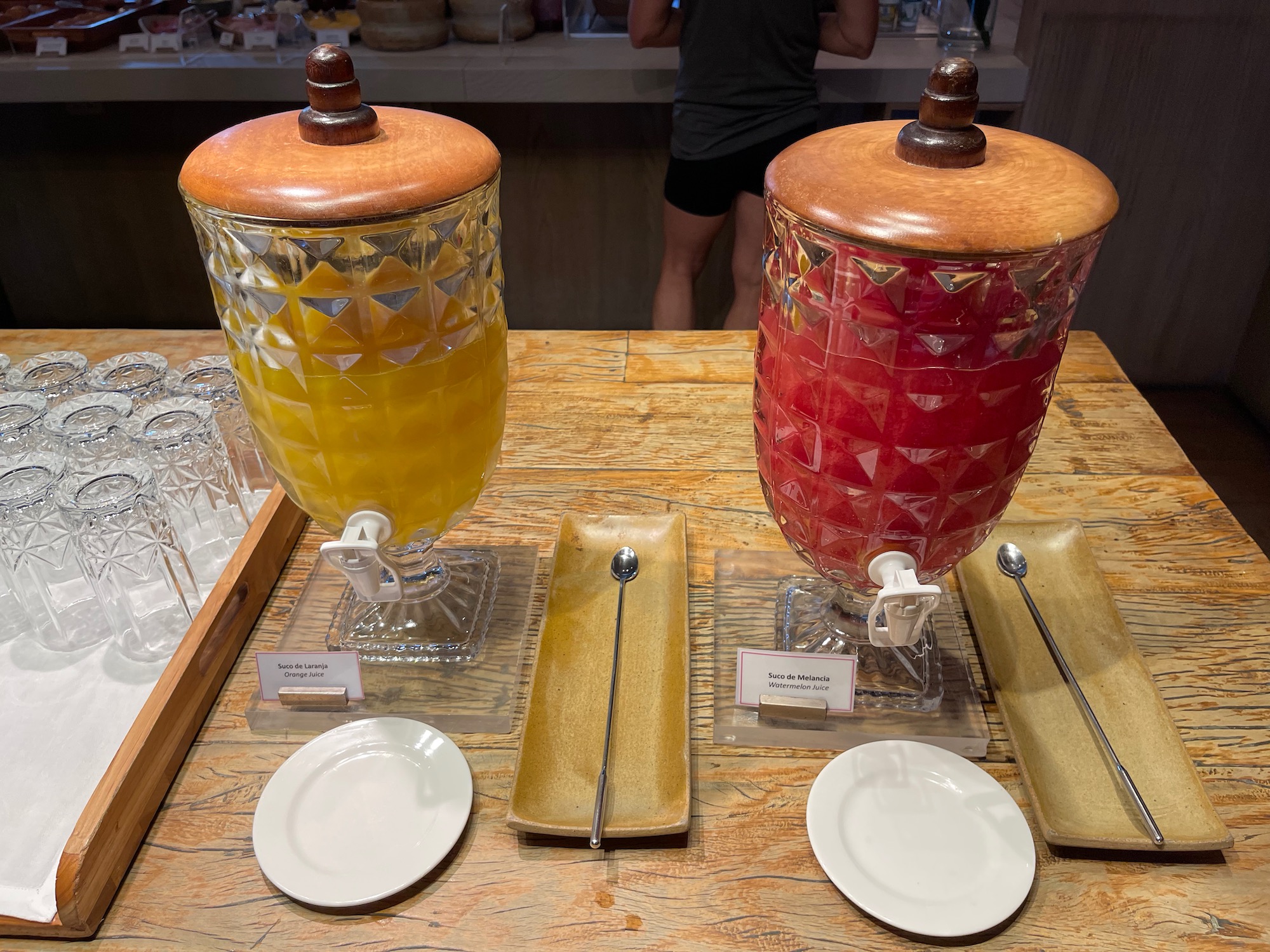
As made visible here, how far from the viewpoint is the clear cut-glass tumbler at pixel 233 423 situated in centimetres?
100

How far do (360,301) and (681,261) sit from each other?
1.50m

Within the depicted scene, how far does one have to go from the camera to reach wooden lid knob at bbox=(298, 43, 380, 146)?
2.06 feet

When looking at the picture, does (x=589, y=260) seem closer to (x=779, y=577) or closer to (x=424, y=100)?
(x=424, y=100)

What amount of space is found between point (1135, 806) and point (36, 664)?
0.93 m

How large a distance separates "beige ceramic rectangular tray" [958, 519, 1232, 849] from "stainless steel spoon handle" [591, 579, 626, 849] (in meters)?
0.32

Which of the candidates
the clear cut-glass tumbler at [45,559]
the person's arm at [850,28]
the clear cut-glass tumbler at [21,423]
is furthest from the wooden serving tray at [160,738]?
the person's arm at [850,28]

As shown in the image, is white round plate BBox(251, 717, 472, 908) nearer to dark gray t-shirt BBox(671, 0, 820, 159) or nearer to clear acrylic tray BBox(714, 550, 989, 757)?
clear acrylic tray BBox(714, 550, 989, 757)

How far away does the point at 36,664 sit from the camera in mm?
819

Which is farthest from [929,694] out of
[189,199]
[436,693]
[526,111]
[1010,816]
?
[526,111]

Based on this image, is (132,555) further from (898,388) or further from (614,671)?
(898,388)

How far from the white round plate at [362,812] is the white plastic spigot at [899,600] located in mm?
340

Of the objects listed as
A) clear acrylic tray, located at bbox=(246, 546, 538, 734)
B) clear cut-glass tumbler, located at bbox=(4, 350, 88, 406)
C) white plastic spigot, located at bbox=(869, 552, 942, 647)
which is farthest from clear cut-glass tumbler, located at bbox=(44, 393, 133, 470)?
white plastic spigot, located at bbox=(869, 552, 942, 647)

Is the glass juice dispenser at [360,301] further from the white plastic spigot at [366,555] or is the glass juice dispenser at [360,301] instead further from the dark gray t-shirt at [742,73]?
the dark gray t-shirt at [742,73]

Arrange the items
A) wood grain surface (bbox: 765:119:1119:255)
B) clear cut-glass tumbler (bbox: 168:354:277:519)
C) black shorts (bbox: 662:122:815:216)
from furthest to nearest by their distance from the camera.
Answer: black shorts (bbox: 662:122:815:216) → clear cut-glass tumbler (bbox: 168:354:277:519) → wood grain surface (bbox: 765:119:1119:255)
